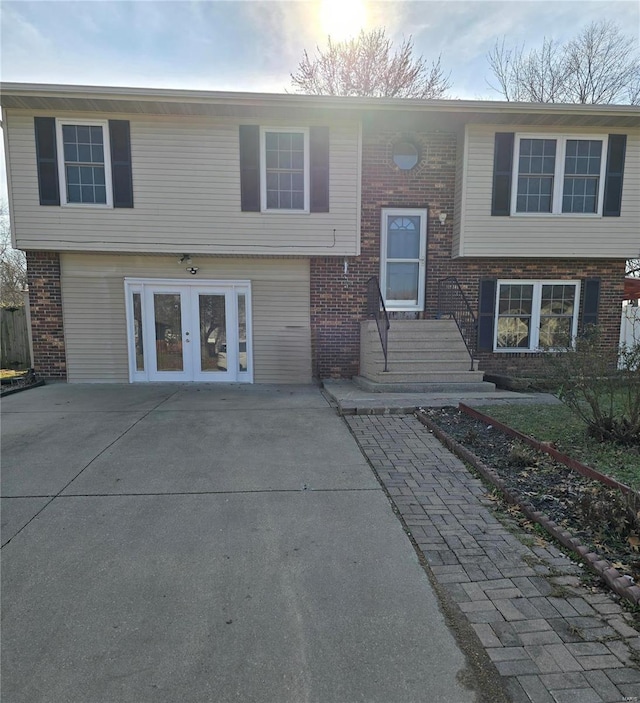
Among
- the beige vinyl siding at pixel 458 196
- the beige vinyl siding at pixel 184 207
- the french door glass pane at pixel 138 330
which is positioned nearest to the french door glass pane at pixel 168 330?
the french door glass pane at pixel 138 330

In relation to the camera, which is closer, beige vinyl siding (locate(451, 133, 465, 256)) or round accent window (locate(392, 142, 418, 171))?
beige vinyl siding (locate(451, 133, 465, 256))

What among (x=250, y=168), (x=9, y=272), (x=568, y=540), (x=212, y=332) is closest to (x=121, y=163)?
(x=250, y=168)

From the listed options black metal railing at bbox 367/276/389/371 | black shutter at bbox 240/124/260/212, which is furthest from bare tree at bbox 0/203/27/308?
black metal railing at bbox 367/276/389/371

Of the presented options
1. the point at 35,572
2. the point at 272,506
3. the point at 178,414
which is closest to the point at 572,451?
the point at 272,506

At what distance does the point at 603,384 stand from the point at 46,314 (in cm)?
1001

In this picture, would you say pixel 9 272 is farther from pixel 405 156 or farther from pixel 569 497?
pixel 569 497

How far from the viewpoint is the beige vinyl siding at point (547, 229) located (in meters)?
8.84

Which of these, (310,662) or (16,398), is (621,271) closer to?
(310,662)

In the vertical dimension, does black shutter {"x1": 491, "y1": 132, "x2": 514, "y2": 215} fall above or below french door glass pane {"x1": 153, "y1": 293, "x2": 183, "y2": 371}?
above

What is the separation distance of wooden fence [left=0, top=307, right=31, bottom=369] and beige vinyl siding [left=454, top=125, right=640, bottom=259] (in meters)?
11.2

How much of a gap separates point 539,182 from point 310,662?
9.80m

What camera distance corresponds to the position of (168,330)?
9195 mm

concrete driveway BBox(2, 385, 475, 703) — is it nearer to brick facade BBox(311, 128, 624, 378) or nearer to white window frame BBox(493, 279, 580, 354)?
brick facade BBox(311, 128, 624, 378)

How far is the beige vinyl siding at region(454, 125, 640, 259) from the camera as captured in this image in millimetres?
Result: 8836
